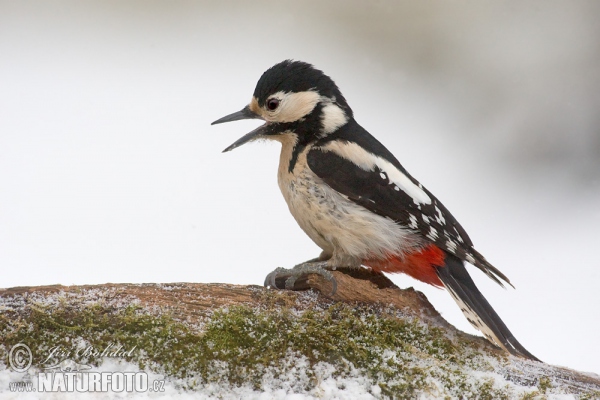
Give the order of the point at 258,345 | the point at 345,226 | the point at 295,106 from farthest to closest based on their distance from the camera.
→ the point at 295,106 → the point at 345,226 → the point at 258,345

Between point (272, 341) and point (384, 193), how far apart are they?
3.45 feet

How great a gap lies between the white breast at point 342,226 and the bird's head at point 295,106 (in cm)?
28

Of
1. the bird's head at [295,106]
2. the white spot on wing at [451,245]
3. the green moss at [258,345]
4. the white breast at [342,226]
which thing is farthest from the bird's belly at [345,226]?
the green moss at [258,345]

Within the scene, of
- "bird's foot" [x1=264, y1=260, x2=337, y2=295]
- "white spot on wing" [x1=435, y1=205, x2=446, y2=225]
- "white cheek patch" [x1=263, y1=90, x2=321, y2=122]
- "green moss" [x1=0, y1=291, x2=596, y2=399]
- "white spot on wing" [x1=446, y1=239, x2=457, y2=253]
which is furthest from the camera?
"white cheek patch" [x1=263, y1=90, x2=321, y2=122]

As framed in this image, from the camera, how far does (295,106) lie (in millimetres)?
3277

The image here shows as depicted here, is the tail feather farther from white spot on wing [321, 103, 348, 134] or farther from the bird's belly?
white spot on wing [321, 103, 348, 134]

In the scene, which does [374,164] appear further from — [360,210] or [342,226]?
[342,226]

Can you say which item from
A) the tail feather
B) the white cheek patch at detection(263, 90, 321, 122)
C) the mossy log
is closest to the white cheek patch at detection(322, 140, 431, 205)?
the white cheek patch at detection(263, 90, 321, 122)

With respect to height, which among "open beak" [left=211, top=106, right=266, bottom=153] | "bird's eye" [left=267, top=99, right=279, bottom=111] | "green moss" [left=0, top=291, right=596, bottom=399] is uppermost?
"bird's eye" [left=267, top=99, right=279, bottom=111]

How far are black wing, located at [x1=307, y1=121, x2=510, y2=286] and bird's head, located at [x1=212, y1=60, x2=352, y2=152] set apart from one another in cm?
14

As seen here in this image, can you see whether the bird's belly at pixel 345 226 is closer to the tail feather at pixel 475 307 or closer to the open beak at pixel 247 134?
the tail feather at pixel 475 307

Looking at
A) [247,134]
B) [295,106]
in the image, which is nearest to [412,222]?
[295,106]

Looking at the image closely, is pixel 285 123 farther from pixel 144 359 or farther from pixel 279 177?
pixel 144 359

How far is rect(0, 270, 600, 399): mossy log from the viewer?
2.14 meters
